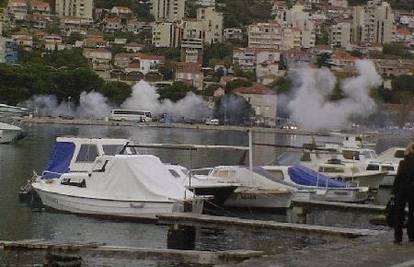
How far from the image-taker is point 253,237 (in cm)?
1809

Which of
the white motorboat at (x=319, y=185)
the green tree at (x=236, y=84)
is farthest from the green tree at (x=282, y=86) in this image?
the white motorboat at (x=319, y=185)

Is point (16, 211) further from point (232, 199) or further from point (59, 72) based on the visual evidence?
point (59, 72)

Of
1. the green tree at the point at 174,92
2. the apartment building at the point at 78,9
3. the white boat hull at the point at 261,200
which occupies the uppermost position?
the apartment building at the point at 78,9

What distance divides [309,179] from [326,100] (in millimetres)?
68852

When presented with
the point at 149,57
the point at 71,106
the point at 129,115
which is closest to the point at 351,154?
the point at 129,115

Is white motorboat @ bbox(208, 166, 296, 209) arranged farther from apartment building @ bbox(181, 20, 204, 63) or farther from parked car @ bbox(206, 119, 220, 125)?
apartment building @ bbox(181, 20, 204, 63)

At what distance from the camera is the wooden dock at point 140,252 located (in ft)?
35.8

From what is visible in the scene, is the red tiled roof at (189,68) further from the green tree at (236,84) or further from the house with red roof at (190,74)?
the green tree at (236,84)

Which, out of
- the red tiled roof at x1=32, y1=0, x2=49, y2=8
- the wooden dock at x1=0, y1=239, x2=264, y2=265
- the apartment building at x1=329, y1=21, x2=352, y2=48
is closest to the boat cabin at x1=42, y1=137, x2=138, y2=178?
the wooden dock at x1=0, y1=239, x2=264, y2=265

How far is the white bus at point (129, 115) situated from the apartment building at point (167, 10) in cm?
8791

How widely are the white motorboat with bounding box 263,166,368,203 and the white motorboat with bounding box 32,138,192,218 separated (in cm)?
555

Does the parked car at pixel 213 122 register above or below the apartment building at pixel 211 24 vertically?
below

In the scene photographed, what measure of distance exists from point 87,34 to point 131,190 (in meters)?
157

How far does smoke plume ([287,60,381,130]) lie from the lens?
89.2 metres
